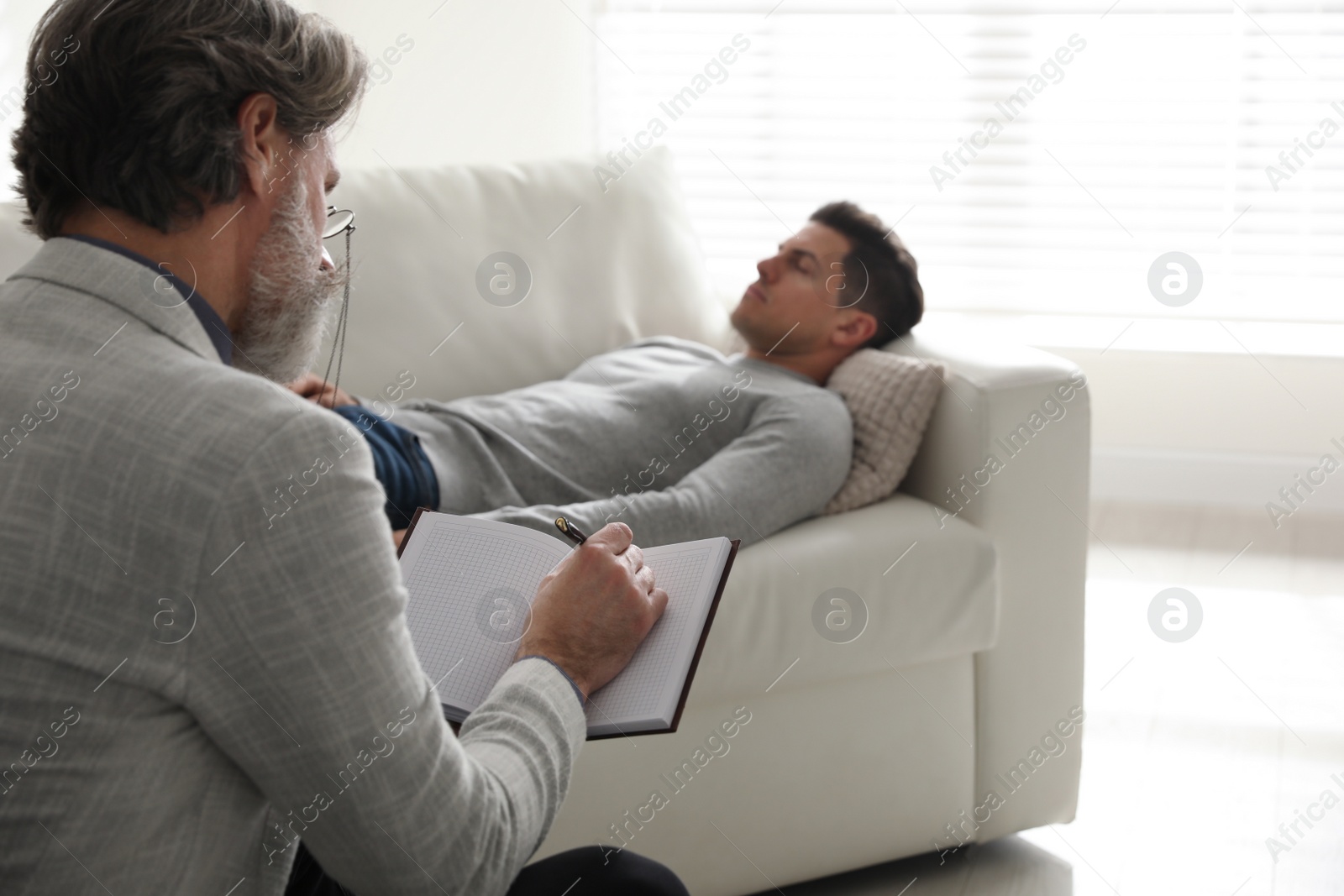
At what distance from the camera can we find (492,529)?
1.06 meters

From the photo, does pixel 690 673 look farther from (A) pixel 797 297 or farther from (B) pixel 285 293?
(A) pixel 797 297

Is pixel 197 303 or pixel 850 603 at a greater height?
pixel 197 303

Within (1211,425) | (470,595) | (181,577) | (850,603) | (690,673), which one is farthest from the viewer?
(1211,425)

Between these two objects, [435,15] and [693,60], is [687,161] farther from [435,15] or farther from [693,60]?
[435,15]

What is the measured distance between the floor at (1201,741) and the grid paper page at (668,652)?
33.4 inches

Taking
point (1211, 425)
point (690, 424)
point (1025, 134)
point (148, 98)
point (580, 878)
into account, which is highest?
point (1025, 134)

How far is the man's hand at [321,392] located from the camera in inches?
67.7

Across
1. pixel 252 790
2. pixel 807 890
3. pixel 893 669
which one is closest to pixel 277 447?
pixel 252 790

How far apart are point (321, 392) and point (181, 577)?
1.07m

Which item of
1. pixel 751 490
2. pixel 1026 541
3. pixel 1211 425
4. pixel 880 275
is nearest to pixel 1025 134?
pixel 1211 425

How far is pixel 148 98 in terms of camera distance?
781mm

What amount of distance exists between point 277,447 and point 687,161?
2.82 m

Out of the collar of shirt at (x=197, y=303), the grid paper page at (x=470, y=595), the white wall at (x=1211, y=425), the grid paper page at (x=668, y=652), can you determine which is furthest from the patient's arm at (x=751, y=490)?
the white wall at (x=1211, y=425)

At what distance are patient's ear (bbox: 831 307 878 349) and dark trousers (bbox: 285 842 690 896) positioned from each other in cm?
112
